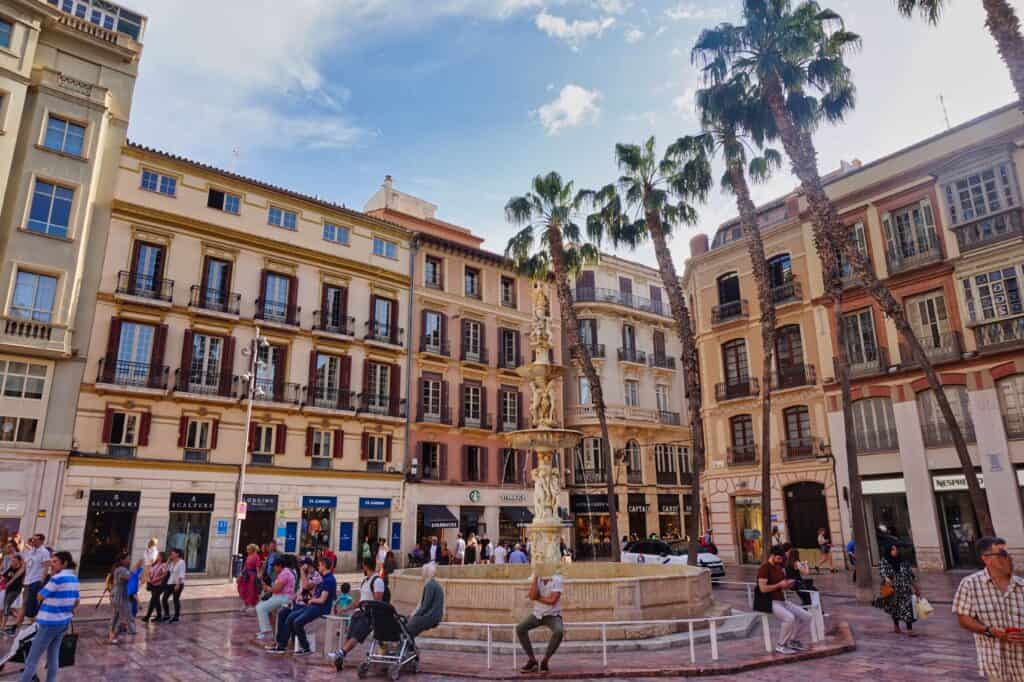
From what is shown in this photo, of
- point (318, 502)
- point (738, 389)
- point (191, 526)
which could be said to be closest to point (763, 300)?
point (738, 389)

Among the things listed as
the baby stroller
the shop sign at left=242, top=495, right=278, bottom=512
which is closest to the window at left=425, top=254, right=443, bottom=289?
the shop sign at left=242, top=495, right=278, bottom=512

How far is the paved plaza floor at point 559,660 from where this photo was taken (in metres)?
9.05

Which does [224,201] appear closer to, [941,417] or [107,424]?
[107,424]

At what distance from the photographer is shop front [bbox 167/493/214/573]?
2720 cm

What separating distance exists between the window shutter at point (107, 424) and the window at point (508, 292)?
22157mm

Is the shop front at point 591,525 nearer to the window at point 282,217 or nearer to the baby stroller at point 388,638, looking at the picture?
the window at point 282,217

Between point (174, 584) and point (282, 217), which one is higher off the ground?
point (282, 217)

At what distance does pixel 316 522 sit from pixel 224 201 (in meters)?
15.8

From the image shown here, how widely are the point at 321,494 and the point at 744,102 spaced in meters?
24.4

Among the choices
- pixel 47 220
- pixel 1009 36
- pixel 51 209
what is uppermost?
pixel 51 209

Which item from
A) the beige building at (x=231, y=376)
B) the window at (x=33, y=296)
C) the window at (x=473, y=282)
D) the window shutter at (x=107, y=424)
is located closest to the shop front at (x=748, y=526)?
the beige building at (x=231, y=376)

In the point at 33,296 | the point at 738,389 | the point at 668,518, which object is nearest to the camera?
the point at 33,296

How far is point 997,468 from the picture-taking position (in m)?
22.7

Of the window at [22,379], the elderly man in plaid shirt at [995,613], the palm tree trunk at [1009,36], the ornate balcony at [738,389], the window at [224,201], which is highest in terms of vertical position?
the window at [224,201]
